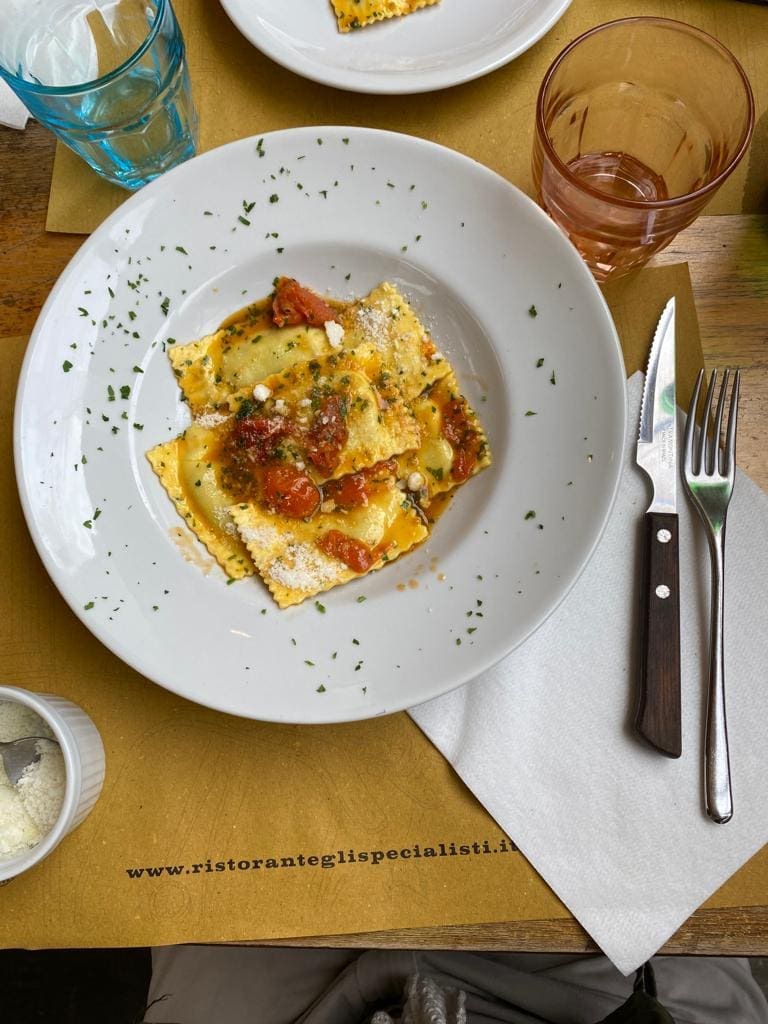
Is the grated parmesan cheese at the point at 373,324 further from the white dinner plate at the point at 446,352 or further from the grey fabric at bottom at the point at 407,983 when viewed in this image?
the grey fabric at bottom at the point at 407,983

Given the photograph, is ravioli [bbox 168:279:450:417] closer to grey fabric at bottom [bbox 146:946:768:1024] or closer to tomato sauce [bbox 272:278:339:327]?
tomato sauce [bbox 272:278:339:327]

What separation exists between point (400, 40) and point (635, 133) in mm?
1116

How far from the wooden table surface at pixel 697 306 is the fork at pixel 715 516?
15 cm

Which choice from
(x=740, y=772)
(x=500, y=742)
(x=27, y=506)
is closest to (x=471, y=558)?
(x=500, y=742)

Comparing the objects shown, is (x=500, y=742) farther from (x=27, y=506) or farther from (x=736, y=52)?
(x=736, y=52)

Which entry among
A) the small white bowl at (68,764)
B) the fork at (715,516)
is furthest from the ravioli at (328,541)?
the fork at (715,516)

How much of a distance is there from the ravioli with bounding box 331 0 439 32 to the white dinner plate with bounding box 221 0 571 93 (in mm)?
26

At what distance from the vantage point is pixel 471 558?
2.95 meters

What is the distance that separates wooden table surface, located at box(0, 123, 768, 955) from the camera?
9.68ft

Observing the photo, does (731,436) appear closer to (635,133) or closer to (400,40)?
(635,133)

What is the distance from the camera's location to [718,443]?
3146 mm

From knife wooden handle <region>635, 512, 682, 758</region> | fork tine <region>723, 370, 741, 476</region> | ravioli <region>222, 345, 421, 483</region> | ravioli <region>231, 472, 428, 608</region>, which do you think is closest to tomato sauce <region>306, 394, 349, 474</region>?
ravioli <region>222, 345, 421, 483</region>

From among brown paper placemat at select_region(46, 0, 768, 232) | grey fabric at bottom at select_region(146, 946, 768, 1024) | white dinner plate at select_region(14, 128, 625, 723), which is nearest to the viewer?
white dinner plate at select_region(14, 128, 625, 723)

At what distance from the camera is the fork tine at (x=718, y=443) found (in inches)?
123
